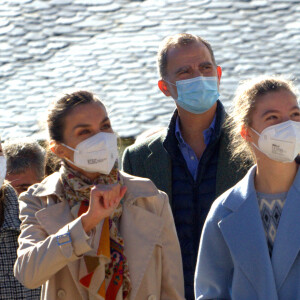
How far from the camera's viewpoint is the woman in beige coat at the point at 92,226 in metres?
4.41

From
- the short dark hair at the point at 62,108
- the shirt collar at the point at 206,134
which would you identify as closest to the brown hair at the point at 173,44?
the shirt collar at the point at 206,134

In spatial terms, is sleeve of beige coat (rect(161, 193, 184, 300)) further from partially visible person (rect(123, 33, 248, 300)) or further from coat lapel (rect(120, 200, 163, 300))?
partially visible person (rect(123, 33, 248, 300))

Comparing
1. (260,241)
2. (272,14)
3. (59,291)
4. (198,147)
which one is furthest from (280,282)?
(272,14)

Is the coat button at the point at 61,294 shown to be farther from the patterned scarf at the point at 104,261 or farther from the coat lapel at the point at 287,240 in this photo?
the coat lapel at the point at 287,240

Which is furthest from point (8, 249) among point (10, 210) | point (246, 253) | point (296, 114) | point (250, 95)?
point (296, 114)

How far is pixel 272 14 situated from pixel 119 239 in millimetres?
7937

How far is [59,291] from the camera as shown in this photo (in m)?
4.55

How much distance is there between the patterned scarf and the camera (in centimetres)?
446

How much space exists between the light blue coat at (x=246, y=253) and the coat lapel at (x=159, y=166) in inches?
33.9

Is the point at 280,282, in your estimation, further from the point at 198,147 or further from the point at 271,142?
the point at 198,147

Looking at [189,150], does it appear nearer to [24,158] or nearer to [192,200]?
[192,200]

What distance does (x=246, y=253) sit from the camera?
14.2 feet

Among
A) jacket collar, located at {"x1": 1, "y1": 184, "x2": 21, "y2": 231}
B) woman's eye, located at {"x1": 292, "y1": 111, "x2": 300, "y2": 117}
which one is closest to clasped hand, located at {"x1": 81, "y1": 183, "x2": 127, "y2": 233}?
jacket collar, located at {"x1": 1, "y1": 184, "x2": 21, "y2": 231}

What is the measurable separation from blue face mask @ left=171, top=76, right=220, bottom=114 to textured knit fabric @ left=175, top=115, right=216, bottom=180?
0.11m
